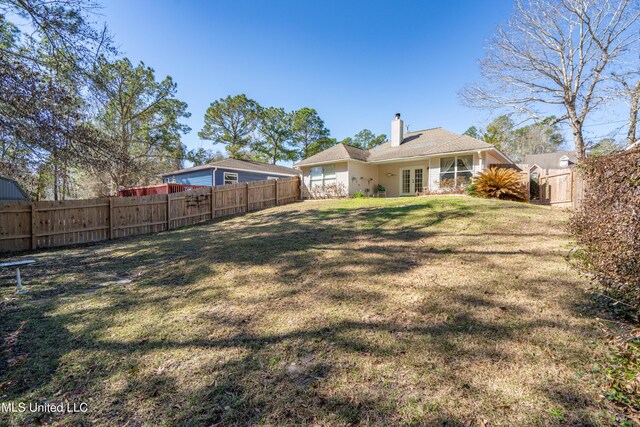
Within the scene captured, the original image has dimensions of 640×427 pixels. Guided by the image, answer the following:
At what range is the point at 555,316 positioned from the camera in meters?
3.04

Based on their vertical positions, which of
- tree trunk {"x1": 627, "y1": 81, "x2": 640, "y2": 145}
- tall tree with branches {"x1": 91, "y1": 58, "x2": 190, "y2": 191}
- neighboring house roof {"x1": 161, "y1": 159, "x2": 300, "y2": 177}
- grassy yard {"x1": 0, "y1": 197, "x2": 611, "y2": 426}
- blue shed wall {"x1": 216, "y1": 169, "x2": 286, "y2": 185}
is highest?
tall tree with branches {"x1": 91, "y1": 58, "x2": 190, "y2": 191}

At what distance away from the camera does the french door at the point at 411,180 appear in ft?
54.0

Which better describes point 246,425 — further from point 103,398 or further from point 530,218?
point 530,218

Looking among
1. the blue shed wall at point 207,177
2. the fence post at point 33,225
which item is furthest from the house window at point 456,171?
the fence post at point 33,225

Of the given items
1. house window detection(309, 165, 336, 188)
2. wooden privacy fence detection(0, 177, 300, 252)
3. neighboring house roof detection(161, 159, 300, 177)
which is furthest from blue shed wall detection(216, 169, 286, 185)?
wooden privacy fence detection(0, 177, 300, 252)

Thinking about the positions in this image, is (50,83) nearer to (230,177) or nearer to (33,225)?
(33,225)

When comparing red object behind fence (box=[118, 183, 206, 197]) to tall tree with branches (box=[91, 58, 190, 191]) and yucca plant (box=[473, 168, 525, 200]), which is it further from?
yucca plant (box=[473, 168, 525, 200])

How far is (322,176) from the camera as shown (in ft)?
59.5

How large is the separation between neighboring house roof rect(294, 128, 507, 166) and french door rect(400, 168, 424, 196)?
1280 millimetres

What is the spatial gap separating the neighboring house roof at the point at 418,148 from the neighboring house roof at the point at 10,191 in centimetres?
1375

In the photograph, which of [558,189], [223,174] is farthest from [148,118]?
[558,189]

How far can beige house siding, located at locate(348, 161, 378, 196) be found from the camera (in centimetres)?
1692

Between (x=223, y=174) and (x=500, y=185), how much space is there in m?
17.4

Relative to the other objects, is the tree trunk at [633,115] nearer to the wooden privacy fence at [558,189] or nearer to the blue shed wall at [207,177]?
the wooden privacy fence at [558,189]
